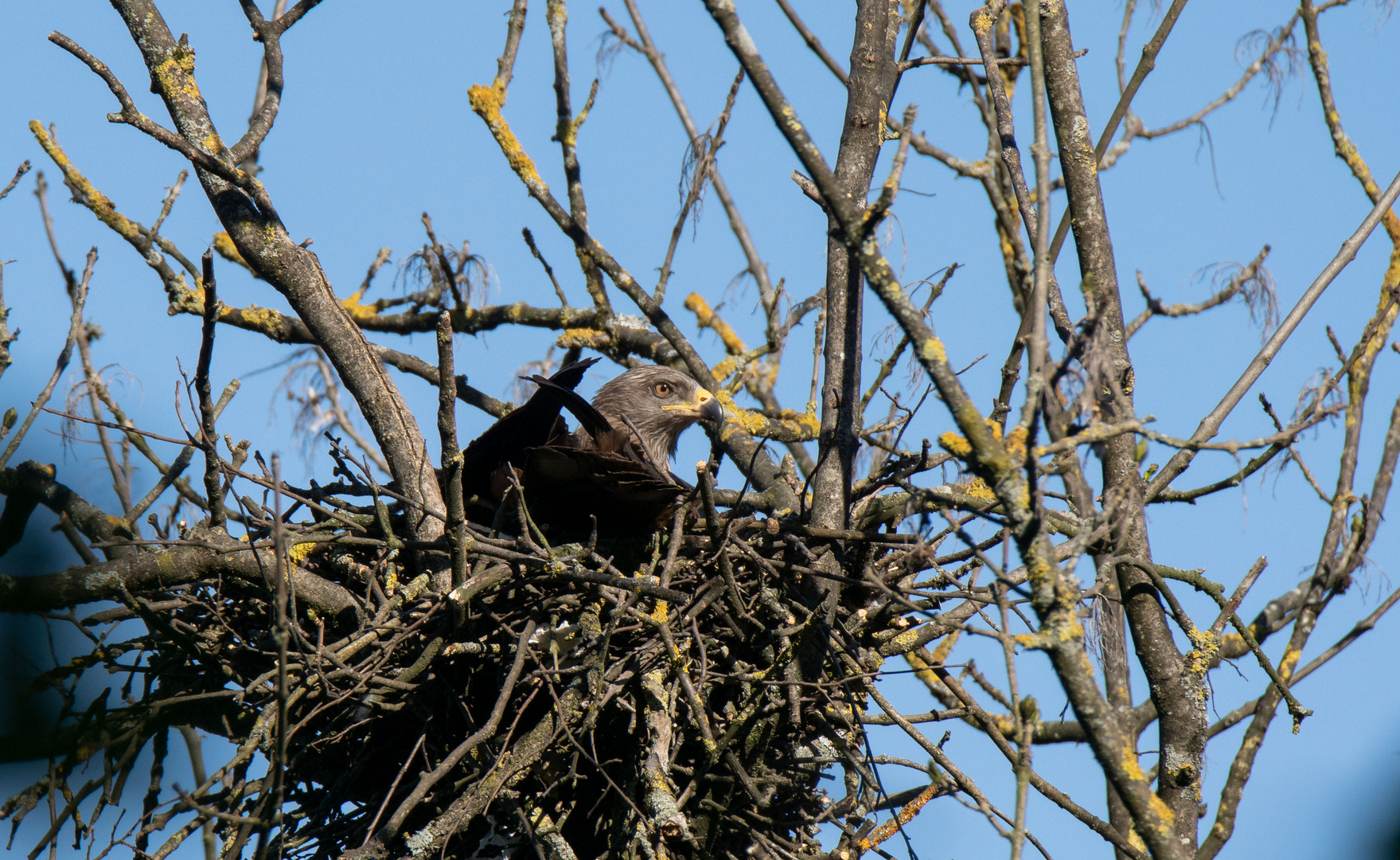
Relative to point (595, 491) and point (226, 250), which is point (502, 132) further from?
point (595, 491)

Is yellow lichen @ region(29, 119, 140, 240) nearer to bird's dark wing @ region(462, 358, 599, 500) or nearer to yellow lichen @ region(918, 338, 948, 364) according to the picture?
bird's dark wing @ region(462, 358, 599, 500)

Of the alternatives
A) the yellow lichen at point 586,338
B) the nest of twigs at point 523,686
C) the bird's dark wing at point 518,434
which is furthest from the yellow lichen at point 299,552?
the yellow lichen at point 586,338

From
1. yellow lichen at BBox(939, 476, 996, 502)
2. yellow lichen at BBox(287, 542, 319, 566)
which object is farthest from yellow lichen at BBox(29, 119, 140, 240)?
yellow lichen at BBox(939, 476, 996, 502)

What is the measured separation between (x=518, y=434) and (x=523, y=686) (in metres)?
0.93

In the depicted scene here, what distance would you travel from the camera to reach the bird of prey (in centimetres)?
388

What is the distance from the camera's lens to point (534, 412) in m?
4.09

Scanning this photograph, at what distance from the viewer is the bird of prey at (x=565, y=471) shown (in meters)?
3.88

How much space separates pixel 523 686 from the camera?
3816 millimetres

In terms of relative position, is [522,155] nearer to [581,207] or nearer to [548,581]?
[581,207]

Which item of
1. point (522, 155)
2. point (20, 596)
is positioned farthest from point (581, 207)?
point (20, 596)

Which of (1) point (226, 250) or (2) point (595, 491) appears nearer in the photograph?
(2) point (595, 491)

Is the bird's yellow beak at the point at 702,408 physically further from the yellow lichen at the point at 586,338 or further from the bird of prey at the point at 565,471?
the bird of prey at the point at 565,471

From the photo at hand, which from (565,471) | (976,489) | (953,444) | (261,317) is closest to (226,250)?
(261,317)

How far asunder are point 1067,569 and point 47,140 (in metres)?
5.11
